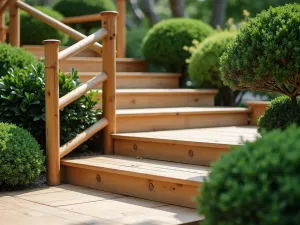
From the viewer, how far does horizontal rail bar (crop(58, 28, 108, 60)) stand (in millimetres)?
5104

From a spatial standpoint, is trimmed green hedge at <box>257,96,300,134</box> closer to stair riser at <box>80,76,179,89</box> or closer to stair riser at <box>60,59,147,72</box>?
stair riser at <box>80,76,179,89</box>

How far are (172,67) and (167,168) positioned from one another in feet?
12.3

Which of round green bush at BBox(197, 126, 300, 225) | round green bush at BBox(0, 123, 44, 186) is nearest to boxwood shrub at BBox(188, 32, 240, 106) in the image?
round green bush at BBox(0, 123, 44, 186)

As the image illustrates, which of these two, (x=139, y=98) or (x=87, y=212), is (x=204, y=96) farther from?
(x=87, y=212)

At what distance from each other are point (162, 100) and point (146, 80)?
2.55 ft

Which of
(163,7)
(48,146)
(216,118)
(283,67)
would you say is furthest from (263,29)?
(163,7)

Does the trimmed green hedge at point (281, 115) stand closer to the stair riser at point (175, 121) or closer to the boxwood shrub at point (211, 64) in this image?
the stair riser at point (175, 121)

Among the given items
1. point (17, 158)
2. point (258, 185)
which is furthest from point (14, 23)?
point (258, 185)

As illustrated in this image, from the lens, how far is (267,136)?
2.68 metres

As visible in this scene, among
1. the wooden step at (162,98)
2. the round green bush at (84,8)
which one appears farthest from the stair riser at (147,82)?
the round green bush at (84,8)

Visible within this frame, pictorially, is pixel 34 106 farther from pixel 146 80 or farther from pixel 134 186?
pixel 146 80

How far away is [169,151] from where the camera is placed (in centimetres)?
509

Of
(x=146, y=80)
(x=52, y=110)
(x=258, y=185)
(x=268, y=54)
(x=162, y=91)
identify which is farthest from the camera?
(x=146, y=80)

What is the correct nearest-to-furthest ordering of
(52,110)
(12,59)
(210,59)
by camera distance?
(52,110)
(12,59)
(210,59)
